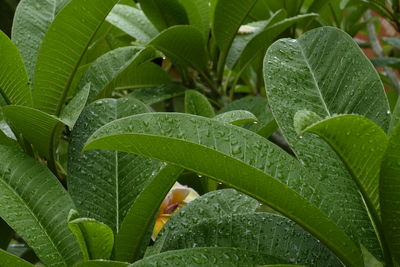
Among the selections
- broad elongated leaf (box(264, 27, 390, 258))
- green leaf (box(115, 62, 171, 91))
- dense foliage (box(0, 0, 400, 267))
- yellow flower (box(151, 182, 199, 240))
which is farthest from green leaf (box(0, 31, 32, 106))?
green leaf (box(115, 62, 171, 91))

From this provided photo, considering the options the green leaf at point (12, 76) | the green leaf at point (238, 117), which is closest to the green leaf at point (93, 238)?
the green leaf at point (238, 117)

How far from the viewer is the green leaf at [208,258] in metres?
0.58

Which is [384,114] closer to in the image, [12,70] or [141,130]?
[141,130]

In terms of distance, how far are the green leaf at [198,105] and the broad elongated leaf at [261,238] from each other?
0.38 meters

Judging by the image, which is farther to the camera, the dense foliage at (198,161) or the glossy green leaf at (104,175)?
the glossy green leaf at (104,175)

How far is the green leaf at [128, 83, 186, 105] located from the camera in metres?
1.27

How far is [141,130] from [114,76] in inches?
16.4

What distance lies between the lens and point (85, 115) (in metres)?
0.88

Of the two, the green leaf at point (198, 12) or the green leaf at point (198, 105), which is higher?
the green leaf at point (198, 12)

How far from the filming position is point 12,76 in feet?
2.86

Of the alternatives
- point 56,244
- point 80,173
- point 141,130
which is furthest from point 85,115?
point 141,130

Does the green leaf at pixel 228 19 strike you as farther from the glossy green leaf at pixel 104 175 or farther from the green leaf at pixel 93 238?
the green leaf at pixel 93 238

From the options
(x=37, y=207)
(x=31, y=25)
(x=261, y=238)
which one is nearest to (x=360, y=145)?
(x=261, y=238)

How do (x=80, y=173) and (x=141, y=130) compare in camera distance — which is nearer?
(x=141, y=130)
